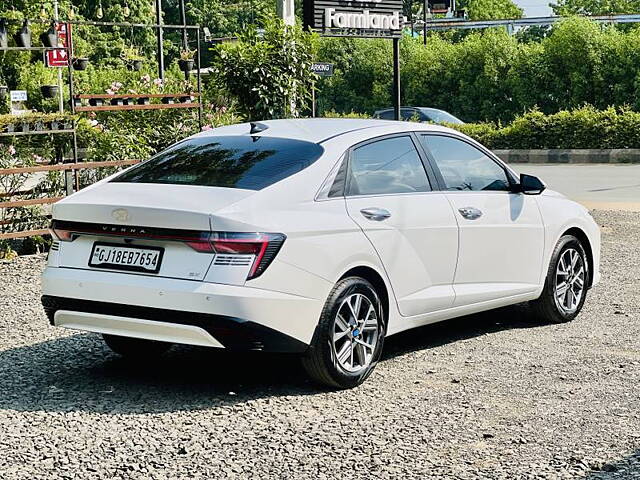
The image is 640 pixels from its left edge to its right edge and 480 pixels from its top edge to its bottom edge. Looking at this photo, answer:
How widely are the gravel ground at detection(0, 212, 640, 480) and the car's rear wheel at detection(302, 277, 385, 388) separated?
0.13 m

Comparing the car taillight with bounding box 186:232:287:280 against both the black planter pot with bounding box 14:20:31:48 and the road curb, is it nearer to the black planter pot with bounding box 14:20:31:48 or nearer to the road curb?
the black planter pot with bounding box 14:20:31:48

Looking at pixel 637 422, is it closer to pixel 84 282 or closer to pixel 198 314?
pixel 198 314

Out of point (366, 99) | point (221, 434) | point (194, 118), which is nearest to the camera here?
point (221, 434)

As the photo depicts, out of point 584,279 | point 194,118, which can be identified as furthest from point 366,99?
point 584,279

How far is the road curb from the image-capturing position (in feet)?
91.9

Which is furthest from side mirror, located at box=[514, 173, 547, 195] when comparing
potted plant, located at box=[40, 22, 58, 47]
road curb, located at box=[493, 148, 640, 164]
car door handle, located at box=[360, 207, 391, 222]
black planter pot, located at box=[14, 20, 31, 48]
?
road curb, located at box=[493, 148, 640, 164]

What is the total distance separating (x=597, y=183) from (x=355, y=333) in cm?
1604

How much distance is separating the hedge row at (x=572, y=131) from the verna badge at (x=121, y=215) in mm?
23805

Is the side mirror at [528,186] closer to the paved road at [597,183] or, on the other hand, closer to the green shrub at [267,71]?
the green shrub at [267,71]

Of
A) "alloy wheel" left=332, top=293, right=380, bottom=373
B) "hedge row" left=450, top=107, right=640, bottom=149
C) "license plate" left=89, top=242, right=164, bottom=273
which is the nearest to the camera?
"license plate" left=89, top=242, right=164, bottom=273

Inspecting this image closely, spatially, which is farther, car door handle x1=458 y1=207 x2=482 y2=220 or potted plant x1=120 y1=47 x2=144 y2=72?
potted plant x1=120 y1=47 x2=144 y2=72

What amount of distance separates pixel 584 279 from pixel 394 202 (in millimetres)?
2404

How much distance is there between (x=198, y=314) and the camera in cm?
620

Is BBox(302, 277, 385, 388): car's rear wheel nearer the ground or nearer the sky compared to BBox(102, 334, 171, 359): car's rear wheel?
nearer the sky
